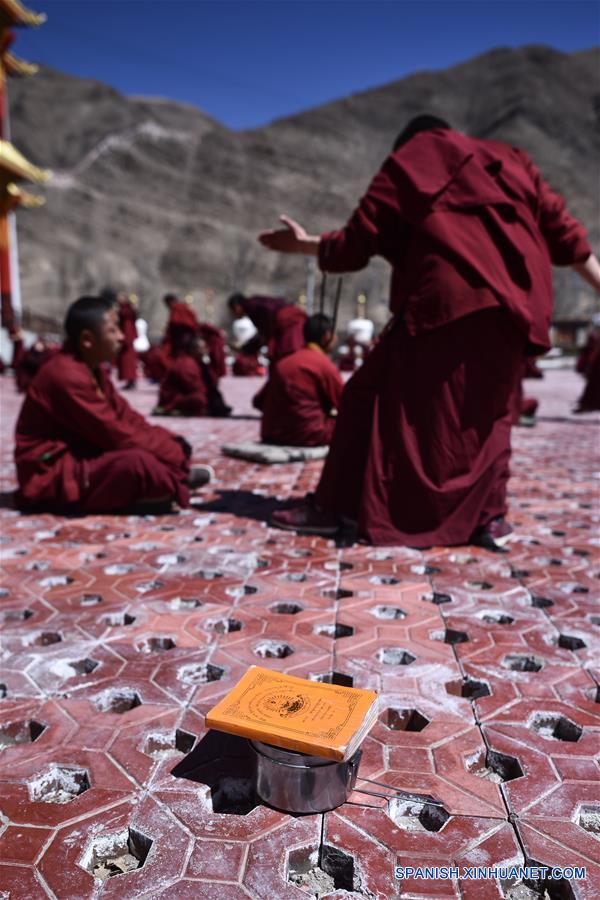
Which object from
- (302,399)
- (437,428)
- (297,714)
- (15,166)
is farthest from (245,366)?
(297,714)

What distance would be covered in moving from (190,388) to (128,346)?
375 centimetres

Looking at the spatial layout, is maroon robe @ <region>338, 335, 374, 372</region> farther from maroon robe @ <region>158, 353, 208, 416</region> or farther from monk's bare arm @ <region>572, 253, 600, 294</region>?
monk's bare arm @ <region>572, 253, 600, 294</region>

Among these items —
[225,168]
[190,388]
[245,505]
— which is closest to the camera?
[245,505]

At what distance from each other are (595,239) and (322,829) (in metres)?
61.2

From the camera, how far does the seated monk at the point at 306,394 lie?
17.1 ft

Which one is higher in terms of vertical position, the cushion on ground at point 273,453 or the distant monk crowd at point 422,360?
the distant monk crowd at point 422,360

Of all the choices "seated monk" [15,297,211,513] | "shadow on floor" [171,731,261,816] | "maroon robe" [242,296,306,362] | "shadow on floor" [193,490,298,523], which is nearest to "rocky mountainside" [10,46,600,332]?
"maroon robe" [242,296,306,362]

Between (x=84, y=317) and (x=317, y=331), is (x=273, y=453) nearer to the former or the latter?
(x=317, y=331)

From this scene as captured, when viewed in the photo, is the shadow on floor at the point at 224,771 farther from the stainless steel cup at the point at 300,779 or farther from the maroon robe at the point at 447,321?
the maroon robe at the point at 447,321

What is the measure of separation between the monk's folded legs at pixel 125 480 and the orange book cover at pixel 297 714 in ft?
6.90

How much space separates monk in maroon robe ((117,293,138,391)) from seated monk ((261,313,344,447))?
5937 millimetres

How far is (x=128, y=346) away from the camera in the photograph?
11.6 metres

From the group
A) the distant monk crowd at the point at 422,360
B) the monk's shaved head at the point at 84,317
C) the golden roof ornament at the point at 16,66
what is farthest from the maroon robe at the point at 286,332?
the golden roof ornament at the point at 16,66

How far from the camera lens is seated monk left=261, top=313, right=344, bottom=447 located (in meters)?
5.22
